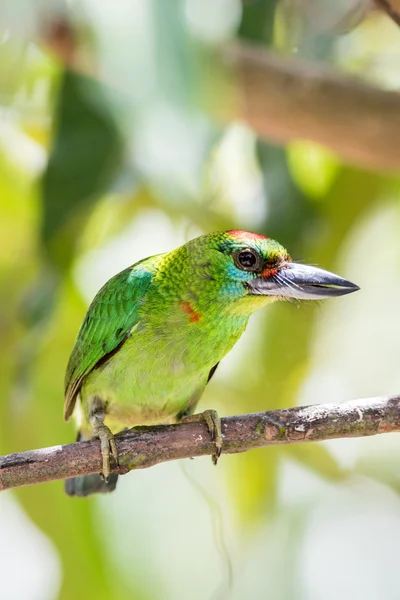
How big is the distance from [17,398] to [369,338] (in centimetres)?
172

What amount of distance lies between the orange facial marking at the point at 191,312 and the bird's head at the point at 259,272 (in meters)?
0.11

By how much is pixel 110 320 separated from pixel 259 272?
0.54 meters

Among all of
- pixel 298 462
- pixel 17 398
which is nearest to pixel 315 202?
pixel 298 462

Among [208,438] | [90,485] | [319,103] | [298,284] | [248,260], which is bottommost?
[208,438]

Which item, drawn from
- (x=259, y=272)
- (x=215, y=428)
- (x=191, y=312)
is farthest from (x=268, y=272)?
(x=215, y=428)

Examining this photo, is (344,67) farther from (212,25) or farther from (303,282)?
(212,25)

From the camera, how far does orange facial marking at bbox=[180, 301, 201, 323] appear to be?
2450 mm

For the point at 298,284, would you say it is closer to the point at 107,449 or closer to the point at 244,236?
the point at 244,236

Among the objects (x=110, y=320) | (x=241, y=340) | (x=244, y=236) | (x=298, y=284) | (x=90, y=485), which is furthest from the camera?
(x=241, y=340)

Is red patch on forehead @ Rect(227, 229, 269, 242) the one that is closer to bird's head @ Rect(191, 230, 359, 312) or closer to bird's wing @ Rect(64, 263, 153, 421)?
bird's head @ Rect(191, 230, 359, 312)

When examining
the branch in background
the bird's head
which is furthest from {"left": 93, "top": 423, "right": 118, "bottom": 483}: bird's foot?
the branch in background

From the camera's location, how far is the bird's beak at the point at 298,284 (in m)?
2.23

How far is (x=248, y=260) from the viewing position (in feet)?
7.80

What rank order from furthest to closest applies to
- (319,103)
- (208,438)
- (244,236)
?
→ 1. (319,103)
2. (244,236)
3. (208,438)
